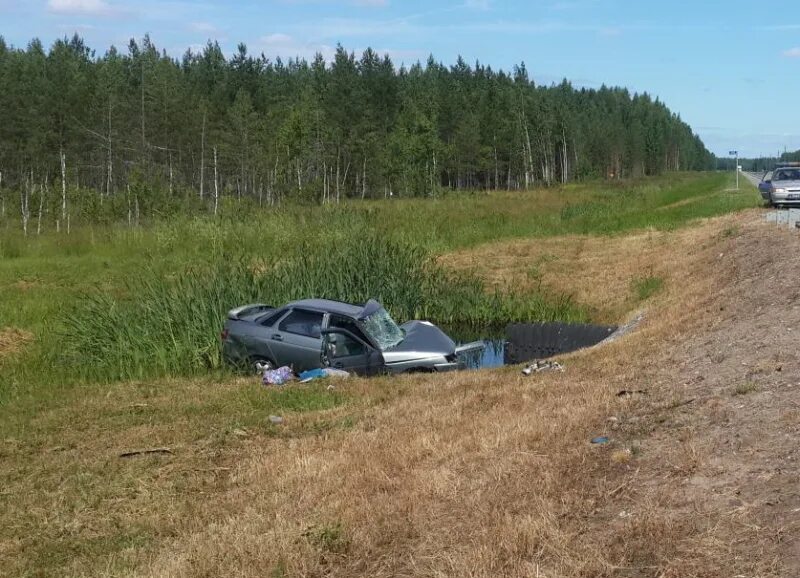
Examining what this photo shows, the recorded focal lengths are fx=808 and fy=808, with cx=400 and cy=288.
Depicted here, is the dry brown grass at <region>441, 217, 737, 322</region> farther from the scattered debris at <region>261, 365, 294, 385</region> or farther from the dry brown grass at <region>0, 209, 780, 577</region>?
the dry brown grass at <region>0, 209, 780, 577</region>

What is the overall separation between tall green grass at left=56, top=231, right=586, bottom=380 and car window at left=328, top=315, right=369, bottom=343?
105 inches

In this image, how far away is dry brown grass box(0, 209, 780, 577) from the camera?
527 centimetres

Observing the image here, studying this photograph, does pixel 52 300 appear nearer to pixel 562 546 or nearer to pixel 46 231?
pixel 46 231

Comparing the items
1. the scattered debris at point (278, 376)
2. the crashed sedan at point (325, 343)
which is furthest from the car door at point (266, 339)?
the scattered debris at point (278, 376)

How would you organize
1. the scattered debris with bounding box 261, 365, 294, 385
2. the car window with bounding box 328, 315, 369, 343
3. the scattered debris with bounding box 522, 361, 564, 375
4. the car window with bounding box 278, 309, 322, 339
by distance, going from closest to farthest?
the scattered debris with bounding box 522, 361, 564, 375, the scattered debris with bounding box 261, 365, 294, 385, the car window with bounding box 278, 309, 322, 339, the car window with bounding box 328, 315, 369, 343

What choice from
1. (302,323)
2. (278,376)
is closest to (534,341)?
(302,323)

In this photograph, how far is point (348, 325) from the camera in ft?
48.2

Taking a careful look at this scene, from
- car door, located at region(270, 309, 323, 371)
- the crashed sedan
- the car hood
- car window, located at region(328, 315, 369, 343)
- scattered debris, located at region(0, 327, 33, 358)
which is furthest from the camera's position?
scattered debris, located at region(0, 327, 33, 358)

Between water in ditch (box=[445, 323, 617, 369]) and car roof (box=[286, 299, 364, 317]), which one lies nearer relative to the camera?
car roof (box=[286, 299, 364, 317])

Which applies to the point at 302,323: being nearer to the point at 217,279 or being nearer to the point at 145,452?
the point at 217,279

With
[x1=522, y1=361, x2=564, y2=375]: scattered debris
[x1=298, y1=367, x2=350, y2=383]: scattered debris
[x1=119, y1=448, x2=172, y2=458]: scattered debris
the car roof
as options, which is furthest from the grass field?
the car roof

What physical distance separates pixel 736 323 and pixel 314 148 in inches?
2292

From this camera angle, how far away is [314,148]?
68.0m

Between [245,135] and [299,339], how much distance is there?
173 ft
